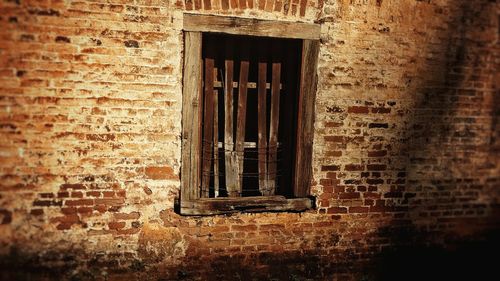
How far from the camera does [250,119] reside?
339cm

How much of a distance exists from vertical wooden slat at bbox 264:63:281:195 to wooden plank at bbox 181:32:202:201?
0.74 m

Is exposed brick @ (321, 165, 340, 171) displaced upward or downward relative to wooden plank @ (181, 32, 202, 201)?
downward

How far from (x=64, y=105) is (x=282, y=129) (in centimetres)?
206

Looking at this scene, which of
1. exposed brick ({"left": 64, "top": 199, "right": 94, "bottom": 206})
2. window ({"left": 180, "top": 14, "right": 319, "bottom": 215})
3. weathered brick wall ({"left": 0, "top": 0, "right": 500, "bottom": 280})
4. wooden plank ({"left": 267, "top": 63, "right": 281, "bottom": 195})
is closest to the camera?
weathered brick wall ({"left": 0, "top": 0, "right": 500, "bottom": 280})

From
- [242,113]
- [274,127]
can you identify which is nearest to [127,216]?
[242,113]

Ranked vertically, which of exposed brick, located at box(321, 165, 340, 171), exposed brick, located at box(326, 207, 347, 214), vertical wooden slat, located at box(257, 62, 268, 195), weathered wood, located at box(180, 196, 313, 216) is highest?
vertical wooden slat, located at box(257, 62, 268, 195)

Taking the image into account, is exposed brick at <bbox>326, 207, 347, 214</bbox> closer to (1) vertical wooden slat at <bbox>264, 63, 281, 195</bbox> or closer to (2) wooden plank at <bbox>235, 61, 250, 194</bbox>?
(1) vertical wooden slat at <bbox>264, 63, 281, 195</bbox>

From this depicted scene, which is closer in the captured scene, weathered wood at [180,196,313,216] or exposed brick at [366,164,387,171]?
weathered wood at [180,196,313,216]

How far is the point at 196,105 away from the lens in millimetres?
2984

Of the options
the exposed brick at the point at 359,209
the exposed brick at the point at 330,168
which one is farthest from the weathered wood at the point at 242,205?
the exposed brick at the point at 359,209

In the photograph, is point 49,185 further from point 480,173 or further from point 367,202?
point 480,173

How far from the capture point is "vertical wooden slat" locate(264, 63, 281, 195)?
326 cm

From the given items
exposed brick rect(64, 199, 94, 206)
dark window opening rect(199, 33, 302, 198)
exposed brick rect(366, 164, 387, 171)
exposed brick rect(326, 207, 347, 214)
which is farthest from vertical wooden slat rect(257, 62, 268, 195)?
exposed brick rect(64, 199, 94, 206)

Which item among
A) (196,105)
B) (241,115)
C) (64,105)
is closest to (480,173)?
(241,115)
